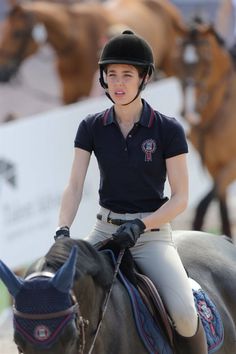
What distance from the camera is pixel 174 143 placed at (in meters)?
3.92

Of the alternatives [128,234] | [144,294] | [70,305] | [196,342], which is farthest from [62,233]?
[196,342]

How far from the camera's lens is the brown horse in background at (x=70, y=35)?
11945 millimetres

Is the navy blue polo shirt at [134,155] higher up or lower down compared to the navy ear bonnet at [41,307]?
higher up

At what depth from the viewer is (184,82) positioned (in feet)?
35.4

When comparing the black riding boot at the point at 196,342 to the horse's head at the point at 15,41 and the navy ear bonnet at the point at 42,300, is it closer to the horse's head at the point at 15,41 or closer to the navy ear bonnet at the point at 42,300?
the navy ear bonnet at the point at 42,300

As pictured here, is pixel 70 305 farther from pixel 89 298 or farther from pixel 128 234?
pixel 128 234

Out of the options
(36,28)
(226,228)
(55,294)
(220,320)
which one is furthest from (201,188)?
(55,294)

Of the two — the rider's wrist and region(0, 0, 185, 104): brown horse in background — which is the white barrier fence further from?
the rider's wrist

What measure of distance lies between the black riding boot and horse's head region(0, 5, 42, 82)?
823cm

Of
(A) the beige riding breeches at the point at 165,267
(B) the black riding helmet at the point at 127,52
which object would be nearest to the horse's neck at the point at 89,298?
(A) the beige riding breeches at the point at 165,267

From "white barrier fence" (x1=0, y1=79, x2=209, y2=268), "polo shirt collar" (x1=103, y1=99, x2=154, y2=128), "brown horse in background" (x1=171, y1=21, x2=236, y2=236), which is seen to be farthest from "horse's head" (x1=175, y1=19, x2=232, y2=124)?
"polo shirt collar" (x1=103, y1=99, x2=154, y2=128)

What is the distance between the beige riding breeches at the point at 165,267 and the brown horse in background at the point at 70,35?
24.7 ft

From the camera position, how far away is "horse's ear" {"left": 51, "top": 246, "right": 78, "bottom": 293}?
3201 millimetres

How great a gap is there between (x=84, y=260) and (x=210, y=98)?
762cm
